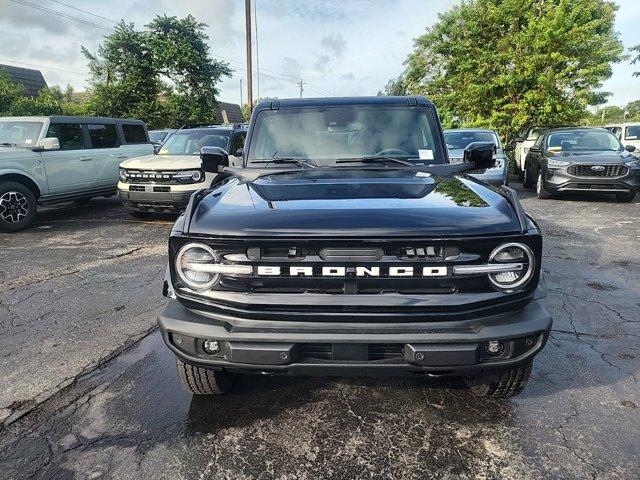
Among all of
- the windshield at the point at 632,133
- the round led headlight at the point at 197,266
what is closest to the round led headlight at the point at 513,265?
the round led headlight at the point at 197,266

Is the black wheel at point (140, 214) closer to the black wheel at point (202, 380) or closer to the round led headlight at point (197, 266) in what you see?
the black wheel at point (202, 380)

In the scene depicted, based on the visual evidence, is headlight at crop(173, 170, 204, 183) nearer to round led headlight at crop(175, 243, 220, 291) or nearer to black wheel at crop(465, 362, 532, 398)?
round led headlight at crop(175, 243, 220, 291)

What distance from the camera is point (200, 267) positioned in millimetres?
2207

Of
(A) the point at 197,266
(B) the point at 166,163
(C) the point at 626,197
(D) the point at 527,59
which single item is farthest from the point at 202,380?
(D) the point at 527,59

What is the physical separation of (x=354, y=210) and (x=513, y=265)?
78cm

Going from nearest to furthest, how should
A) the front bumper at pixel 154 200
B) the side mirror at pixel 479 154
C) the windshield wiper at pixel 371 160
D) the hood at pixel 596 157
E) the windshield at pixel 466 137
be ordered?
the windshield wiper at pixel 371 160
the side mirror at pixel 479 154
the front bumper at pixel 154 200
the hood at pixel 596 157
the windshield at pixel 466 137

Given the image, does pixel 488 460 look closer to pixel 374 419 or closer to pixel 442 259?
pixel 374 419

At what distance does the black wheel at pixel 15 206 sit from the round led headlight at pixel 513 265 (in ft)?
26.0

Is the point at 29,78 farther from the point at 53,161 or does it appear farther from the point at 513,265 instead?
the point at 513,265

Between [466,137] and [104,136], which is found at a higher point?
[104,136]

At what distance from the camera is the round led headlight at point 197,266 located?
7.23ft

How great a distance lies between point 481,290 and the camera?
7.10 ft

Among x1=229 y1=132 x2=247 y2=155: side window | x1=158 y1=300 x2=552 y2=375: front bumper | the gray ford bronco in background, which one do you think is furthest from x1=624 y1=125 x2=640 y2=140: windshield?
x1=158 y1=300 x2=552 y2=375: front bumper

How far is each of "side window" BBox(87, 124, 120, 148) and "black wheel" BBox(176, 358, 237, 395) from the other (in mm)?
7883
